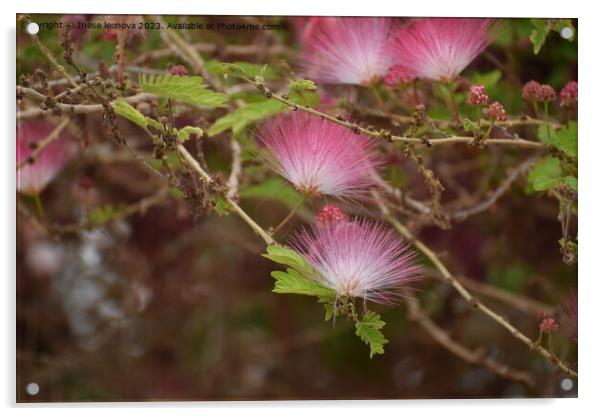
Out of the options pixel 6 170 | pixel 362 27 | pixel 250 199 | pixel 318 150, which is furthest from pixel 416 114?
pixel 6 170

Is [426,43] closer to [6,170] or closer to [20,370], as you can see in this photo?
[6,170]

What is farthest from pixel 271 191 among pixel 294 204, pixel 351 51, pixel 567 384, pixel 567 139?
pixel 567 384

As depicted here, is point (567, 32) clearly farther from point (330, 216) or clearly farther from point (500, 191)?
point (330, 216)

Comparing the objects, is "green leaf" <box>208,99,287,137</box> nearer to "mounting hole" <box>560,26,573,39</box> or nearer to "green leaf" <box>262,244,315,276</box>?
"green leaf" <box>262,244,315,276</box>

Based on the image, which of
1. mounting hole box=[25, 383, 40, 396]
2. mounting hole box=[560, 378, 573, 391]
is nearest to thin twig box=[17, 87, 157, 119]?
mounting hole box=[25, 383, 40, 396]

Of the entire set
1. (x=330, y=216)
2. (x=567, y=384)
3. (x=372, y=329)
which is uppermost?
(x=330, y=216)
